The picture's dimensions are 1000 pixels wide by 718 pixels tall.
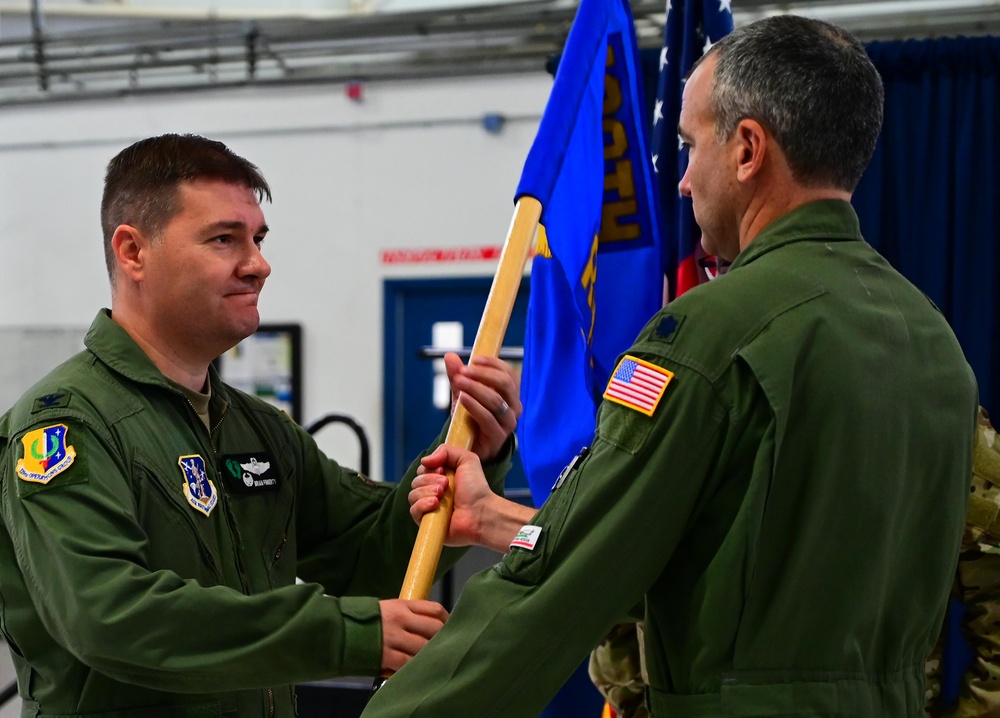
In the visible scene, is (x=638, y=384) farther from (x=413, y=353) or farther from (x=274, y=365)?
(x=274, y=365)

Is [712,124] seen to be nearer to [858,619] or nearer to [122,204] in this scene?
[858,619]

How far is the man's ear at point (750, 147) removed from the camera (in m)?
1.45

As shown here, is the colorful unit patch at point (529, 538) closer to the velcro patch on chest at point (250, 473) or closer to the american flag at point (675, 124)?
the velcro patch on chest at point (250, 473)

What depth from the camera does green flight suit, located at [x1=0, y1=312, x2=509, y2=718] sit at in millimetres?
1591

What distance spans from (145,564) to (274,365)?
575cm

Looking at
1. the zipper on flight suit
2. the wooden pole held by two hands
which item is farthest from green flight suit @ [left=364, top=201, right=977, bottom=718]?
the zipper on flight suit

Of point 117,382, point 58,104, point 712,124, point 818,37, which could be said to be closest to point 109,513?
point 117,382

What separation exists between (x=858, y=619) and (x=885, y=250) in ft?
13.0

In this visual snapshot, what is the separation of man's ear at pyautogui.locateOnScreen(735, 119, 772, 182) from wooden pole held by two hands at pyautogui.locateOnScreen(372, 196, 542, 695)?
0.64 m

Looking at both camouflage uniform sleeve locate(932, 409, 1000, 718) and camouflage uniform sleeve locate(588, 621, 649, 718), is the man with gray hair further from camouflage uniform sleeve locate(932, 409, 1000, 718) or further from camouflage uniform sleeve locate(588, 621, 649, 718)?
camouflage uniform sleeve locate(588, 621, 649, 718)

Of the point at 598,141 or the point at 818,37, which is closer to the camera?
the point at 818,37

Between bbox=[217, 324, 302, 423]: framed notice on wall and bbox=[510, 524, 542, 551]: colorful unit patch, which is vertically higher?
bbox=[510, 524, 542, 551]: colorful unit patch

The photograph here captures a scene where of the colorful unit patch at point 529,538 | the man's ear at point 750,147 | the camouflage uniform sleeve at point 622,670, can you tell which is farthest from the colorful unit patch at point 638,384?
the camouflage uniform sleeve at point 622,670

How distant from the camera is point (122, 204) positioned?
1.99m
